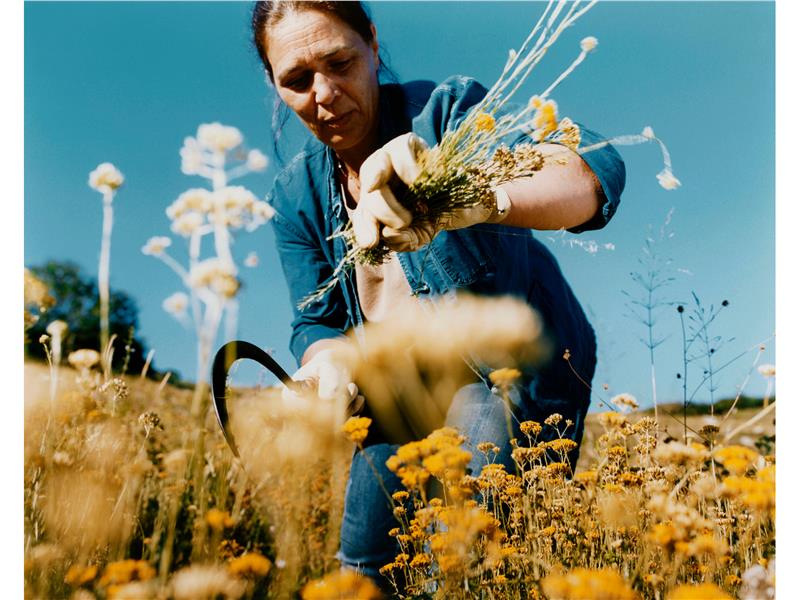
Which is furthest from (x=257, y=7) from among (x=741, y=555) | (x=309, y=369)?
(x=741, y=555)

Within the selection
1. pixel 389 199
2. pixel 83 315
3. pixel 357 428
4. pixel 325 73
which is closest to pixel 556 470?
pixel 357 428

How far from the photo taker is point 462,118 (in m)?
1.90

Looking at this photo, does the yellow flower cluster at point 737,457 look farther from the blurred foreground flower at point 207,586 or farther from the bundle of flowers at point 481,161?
the blurred foreground flower at point 207,586

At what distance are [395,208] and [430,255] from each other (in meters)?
0.69

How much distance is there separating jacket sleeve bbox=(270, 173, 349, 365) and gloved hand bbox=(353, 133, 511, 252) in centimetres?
81

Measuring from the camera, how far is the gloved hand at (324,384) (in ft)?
6.28

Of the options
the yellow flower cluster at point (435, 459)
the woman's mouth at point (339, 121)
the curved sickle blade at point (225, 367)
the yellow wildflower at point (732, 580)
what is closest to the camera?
the yellow flower cluster at point (435, 459)

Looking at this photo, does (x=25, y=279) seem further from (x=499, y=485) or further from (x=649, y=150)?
(x=649, y=150)

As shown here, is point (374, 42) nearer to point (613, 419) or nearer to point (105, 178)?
point (105, 178)

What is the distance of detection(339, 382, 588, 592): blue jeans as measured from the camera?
1.92 meters

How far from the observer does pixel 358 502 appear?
219cm

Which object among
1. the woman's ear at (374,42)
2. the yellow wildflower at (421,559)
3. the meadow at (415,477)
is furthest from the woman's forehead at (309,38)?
the yellow wildflower at (421,559)

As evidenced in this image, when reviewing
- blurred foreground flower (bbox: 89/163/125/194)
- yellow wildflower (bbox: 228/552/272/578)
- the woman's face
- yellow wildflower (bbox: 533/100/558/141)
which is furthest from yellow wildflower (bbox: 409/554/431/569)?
the woman's face
